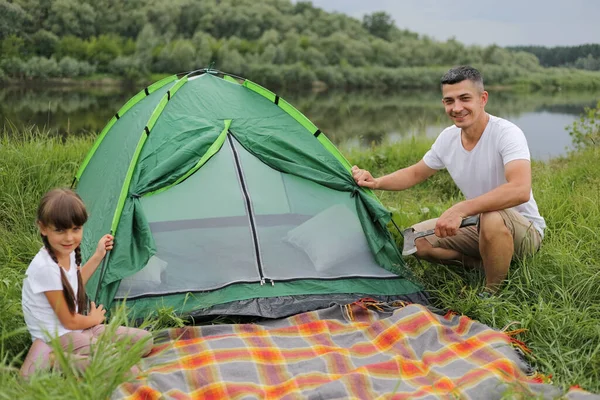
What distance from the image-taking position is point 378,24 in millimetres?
42812

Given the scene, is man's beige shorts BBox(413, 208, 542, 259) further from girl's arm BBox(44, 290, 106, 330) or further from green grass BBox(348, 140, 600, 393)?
girl's arm BBox(44, 290, 106, 330)

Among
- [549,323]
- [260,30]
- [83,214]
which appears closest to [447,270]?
[549,323]

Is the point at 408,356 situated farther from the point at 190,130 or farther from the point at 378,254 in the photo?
the point at 190,130

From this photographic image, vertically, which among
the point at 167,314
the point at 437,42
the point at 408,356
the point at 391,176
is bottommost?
the point at 408,356

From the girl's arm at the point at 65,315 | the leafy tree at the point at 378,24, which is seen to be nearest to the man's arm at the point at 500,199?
the girl's arm at the point at 65,315

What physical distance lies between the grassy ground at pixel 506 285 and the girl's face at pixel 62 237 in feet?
1.26

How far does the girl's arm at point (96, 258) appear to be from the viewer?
8.98ft

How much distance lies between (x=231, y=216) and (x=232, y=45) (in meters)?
29.5

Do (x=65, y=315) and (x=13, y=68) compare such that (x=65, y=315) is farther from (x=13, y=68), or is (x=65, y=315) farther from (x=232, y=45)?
(x=232, y=45)

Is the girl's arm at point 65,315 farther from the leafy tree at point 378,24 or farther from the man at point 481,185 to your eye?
the leafy tree at point 378,24

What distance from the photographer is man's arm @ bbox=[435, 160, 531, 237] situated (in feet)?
10.3

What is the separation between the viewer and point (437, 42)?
3922 cm

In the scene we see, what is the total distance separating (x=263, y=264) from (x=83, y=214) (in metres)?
1.16

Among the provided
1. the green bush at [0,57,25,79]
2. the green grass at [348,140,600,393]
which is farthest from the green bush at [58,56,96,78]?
the green grass at [348,140,600,393]
